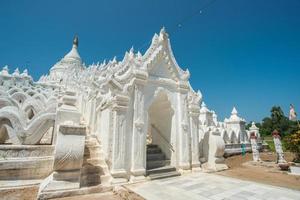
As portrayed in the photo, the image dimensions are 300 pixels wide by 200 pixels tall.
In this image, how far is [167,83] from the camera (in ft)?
26.2

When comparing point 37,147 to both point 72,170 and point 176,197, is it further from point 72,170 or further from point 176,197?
point 176,197

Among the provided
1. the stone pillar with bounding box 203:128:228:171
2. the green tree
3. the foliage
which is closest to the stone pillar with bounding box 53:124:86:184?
the stone pillar with bounding box 203:128:228:171

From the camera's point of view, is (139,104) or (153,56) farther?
(153,56)

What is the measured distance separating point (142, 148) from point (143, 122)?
0.97 meters

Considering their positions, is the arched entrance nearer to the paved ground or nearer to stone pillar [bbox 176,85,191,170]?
stone pillar [bbox 176,85,191,170]

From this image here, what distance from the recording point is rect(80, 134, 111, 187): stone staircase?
5363mm

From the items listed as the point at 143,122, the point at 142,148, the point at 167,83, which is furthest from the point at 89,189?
the point at 167,83

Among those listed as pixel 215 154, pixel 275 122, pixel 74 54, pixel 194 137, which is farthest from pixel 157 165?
pixel 275 122

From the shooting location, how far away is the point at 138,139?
6.40 m

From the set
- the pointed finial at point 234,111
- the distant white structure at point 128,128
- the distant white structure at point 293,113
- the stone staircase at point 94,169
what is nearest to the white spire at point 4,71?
the distant white structure at point 128,128

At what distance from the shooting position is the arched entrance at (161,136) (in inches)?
295

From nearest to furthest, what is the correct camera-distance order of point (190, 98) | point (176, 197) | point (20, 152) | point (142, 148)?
1. point (176, 197)
2. point (20, 152)
3. point (142, 148)
4. point (190, 98)

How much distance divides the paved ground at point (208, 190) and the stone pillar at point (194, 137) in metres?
1.54

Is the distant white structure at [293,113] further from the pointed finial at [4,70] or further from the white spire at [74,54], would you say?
the white spire at [74,54]
